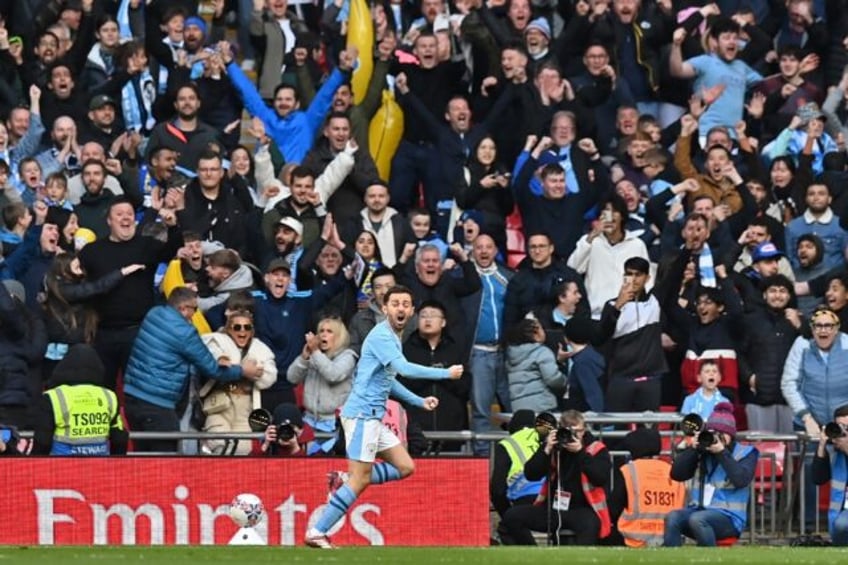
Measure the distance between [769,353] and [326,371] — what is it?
4277 mm

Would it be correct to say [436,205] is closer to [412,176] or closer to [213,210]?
[412,176]

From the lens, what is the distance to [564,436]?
19.0 metres

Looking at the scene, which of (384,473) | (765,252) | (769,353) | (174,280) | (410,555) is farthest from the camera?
(765,252)

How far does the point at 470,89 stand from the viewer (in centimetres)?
2611

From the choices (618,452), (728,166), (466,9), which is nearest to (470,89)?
(466,9)

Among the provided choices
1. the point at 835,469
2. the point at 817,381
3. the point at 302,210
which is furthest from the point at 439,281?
the point at 835,469

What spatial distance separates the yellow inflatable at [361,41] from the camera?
83.6ft

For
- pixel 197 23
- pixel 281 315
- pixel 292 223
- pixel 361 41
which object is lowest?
pixel 281 315

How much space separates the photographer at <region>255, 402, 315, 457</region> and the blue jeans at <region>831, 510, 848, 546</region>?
4346 millimetres

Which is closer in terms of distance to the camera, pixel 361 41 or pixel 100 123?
pixel 100 123

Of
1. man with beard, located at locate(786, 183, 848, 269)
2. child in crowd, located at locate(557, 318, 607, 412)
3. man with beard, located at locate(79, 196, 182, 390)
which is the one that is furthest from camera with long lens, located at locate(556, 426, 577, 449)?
man with beard, located at locate(786, 183, 848, 269)

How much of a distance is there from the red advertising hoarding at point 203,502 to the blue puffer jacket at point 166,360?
174 centimetres

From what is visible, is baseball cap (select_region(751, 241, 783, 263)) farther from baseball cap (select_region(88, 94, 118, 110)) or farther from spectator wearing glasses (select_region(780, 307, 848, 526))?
baseball cap (select_region(88, 94, 118, 110))

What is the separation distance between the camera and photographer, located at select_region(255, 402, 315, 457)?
63.8 ft
